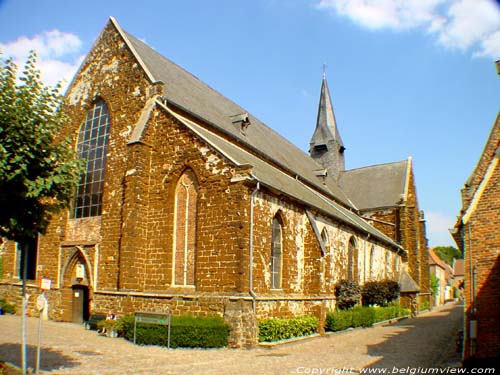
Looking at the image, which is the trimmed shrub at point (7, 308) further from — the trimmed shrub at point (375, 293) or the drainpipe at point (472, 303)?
the drainpipe at point (472, 303)

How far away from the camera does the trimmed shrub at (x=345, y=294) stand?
2283 centimetres

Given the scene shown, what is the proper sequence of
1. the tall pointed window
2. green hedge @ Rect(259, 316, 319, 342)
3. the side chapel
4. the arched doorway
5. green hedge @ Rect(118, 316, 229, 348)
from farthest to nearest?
the arched doorway
the tall pointed window
the side chapel
green hedge @ Rect(259, 316, 319, 342)
green hedge @ Rect(118, 316, 229, 348)

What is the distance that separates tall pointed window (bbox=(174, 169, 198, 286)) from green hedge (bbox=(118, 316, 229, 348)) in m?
2.28

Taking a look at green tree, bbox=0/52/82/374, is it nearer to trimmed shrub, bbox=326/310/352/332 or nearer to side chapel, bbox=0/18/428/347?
side chapel, bbox=0/18/428/347

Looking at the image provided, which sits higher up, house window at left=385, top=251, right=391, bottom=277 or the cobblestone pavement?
house window at left=385, top=251, right=391, bottom=277

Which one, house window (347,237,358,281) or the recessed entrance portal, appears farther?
house window (347,237,358,281)

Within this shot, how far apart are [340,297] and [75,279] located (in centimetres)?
1246

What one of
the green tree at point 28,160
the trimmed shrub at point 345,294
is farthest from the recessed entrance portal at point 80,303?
the trimmed shrub at point 345,294

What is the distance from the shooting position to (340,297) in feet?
74.7

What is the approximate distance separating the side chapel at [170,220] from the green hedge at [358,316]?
2.94 ft

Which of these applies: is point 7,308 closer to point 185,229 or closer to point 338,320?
point 185,229

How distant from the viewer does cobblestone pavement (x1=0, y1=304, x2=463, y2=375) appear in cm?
1144

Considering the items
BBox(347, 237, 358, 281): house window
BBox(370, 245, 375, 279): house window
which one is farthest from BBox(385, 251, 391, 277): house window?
BBox(347, 237, 358, 281): house window

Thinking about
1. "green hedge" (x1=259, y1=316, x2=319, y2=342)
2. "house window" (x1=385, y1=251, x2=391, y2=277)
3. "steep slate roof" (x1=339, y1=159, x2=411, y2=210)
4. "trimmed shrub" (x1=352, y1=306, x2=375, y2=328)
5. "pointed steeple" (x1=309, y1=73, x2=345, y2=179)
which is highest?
"pointed steeple" (x1=309, y1=73, x2=345, y2=179)
